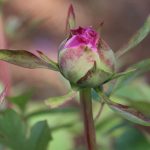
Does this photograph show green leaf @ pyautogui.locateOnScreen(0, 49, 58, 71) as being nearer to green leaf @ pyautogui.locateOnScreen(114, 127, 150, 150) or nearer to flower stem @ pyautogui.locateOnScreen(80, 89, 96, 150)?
flower stem @ pyautogui.locateOnScreen(80, 89, 96, 150)

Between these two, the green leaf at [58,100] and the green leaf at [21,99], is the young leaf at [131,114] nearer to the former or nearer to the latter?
the green leaf at [58,100]

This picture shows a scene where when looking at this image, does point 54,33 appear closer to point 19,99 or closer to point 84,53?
point 19,99

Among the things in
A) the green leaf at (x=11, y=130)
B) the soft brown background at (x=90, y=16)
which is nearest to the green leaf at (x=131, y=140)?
the green leaf at (x=11, y=130)

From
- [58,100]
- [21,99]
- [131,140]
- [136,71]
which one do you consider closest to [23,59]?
[58,100]

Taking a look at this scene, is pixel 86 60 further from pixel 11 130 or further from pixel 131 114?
pixel 11 130

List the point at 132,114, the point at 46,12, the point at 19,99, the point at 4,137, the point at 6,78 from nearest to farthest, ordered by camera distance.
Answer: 1. the point at 132,114
2. the point at 4,137
3. the point at 19,99
4. the point at 6,78
5. the point at 46,12

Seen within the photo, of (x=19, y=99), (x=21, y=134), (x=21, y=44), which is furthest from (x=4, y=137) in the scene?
(x=21, y=44)

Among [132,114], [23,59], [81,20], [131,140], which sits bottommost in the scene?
[132,114]
